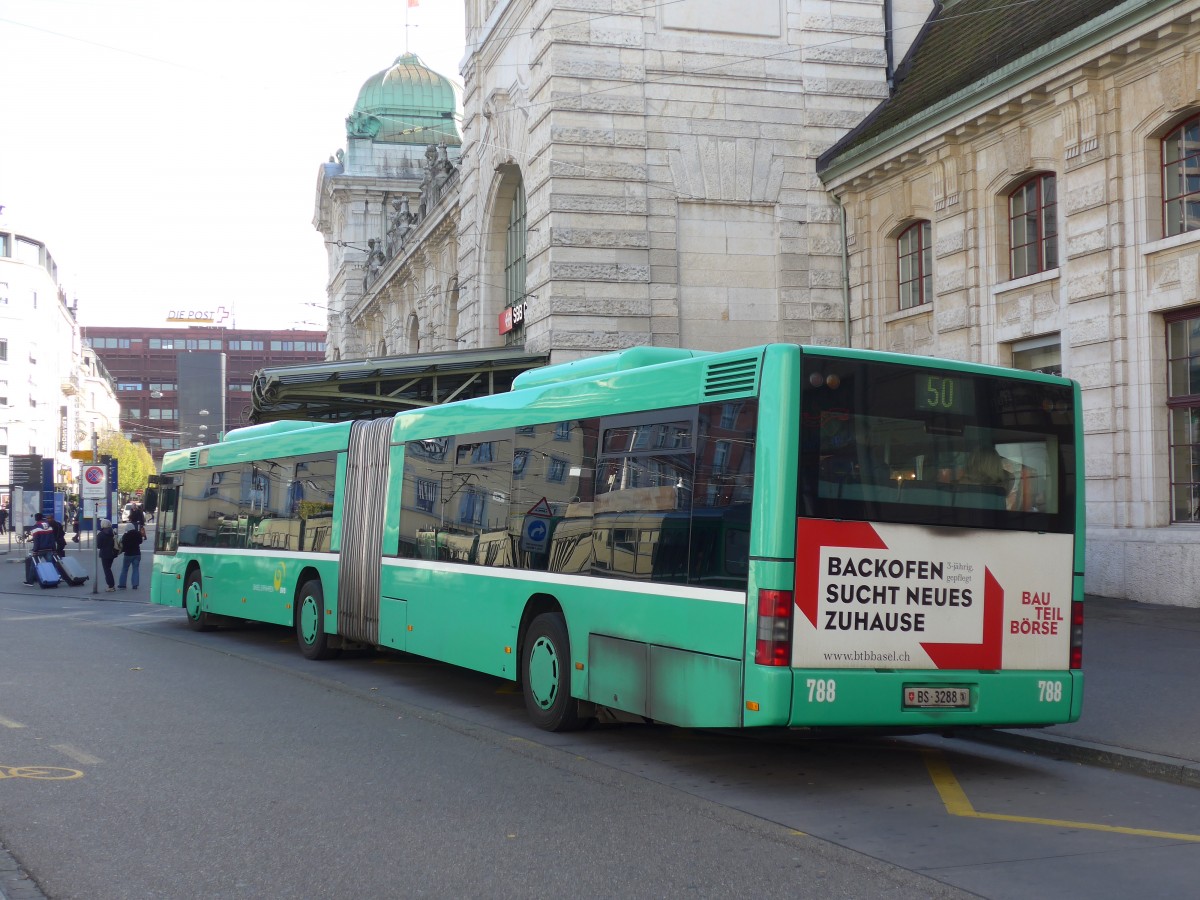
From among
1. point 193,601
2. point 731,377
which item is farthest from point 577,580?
point 193,601

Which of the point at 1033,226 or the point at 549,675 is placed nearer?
the point at 549,675

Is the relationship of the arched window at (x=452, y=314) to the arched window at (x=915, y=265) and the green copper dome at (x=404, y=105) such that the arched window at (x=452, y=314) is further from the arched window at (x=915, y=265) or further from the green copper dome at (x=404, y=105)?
the green copper dome at (x=404, y=105)

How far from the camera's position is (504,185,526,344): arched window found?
3170 centimetres

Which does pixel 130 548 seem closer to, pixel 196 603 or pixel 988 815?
pixel 196 603

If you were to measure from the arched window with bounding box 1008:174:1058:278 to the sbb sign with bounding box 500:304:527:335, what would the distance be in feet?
37.9

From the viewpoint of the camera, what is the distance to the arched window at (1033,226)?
2041cm

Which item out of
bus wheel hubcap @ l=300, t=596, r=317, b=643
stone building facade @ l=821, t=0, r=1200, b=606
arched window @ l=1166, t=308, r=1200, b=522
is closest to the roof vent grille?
bus wheel hubcap @ l=300, t=596, r=317, b=643

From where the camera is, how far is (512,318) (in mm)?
31562

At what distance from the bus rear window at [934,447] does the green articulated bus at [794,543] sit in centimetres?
1

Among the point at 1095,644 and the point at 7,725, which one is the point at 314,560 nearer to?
the point at 7,725

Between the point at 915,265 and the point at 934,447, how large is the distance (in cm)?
1676

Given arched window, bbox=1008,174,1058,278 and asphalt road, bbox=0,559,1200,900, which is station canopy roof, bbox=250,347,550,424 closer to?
arched window, bbox=1008,174,1058,278

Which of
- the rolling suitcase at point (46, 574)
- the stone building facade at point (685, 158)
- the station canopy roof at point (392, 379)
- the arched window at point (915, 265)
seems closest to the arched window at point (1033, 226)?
the arched window at point (915, 265)

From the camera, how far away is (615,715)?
32.0 feet
